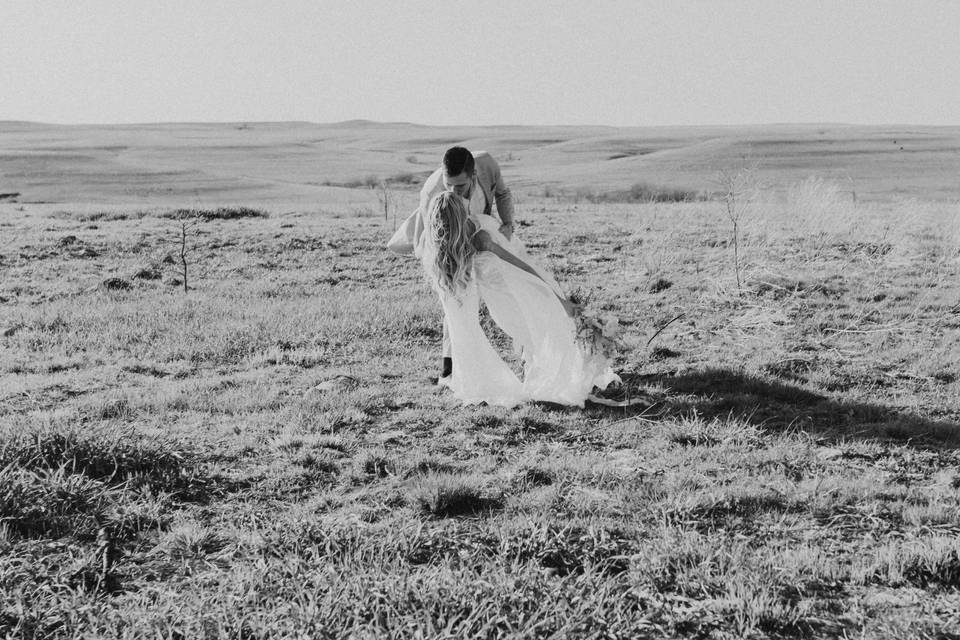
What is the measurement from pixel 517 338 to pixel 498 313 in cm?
31

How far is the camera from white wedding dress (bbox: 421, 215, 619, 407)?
713 centimetres

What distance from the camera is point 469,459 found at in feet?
18.9

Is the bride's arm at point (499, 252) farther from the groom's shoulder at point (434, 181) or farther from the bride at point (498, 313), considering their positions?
the groom's shoulder at point (434, 181)

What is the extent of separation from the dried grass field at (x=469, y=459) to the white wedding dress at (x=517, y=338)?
30 centimetres

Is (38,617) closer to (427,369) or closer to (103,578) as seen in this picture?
(103,578)

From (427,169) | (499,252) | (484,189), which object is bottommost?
(499,252)

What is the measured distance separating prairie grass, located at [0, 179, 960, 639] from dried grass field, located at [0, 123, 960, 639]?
2 centimetres

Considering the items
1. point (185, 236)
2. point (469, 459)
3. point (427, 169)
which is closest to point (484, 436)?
point (469, 459)

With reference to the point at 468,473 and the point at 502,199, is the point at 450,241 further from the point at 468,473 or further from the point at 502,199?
the point at 468,473

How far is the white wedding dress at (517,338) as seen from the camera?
7.13 meters

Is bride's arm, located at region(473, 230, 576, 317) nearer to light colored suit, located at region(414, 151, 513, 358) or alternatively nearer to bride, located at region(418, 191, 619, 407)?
bride, located at region(418, 191, 619, 407)

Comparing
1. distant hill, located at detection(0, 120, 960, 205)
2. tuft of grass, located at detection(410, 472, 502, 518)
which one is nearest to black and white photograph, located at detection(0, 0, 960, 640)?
tuft of grass, located at detection(410, 472, 502, 518)

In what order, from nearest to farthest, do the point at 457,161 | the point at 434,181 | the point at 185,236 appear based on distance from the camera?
the point at 457,161 < the point at 434,181 < the point at 185,236

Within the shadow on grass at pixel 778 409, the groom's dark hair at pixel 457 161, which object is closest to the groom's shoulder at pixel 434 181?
the groom's dark hair at pixel 457 161
